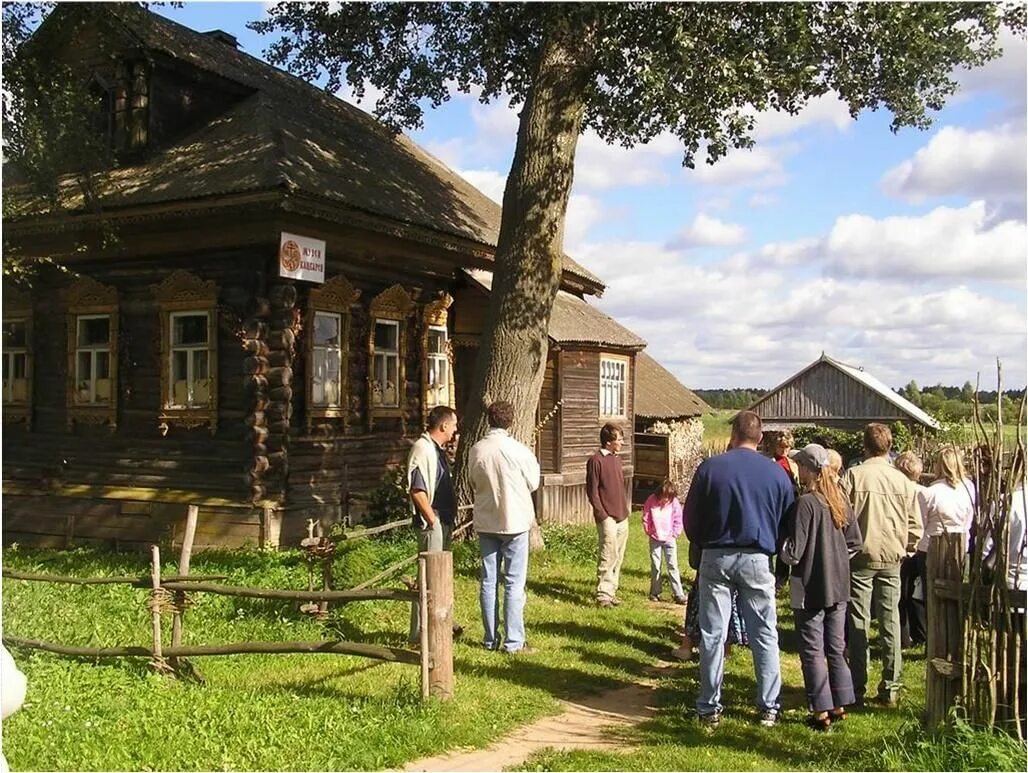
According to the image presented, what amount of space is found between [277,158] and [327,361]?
2890mm

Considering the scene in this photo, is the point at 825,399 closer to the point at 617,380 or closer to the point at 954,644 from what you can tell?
the point at 617,380

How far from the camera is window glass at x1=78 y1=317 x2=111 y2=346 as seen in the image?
14.6 meters

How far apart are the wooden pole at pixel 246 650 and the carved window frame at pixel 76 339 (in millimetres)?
7357

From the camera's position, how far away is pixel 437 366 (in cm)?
1642

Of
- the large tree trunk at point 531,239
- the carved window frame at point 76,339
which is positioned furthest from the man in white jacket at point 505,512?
the carved window frame at point 76,339

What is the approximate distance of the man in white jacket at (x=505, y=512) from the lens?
7.63m

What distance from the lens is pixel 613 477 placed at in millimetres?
9664

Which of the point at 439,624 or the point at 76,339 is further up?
the point at 76,339

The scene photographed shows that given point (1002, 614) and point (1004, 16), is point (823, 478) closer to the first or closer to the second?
point (1002, 614)

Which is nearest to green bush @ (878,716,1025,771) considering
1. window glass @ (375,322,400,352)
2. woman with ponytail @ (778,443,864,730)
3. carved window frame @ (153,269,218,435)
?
woman with ponytail @ (778,443,864,730)

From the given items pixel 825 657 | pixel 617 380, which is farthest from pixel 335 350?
pixel 825 657

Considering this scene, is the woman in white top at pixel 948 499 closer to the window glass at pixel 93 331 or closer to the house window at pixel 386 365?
the house window at pixel 386 365

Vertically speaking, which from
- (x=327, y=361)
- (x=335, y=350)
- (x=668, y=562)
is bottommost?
(x=668, y=562)

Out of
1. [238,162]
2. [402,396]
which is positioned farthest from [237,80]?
[402,396]
